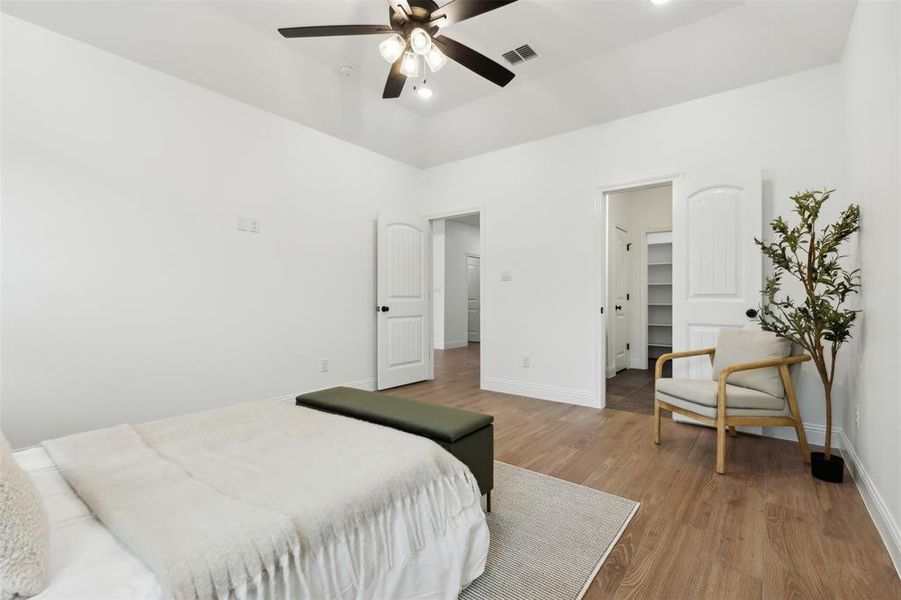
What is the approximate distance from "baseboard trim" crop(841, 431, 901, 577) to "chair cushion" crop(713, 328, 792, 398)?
493mm

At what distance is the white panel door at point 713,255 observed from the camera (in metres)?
3.08

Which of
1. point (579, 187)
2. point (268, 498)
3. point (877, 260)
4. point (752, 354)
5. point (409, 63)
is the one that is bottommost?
point (268, 498)

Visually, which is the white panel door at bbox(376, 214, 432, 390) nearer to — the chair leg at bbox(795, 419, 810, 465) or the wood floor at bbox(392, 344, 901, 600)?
the wood floor at bbox(392, 344, 901, 600)

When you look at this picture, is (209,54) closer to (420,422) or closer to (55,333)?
(55,333)

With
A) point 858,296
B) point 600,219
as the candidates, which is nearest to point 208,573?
point 858,296

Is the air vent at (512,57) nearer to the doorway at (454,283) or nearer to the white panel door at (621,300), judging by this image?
the white panel door at (621,300)

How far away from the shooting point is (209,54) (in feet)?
9.81

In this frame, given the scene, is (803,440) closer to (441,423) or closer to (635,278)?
(441,423)

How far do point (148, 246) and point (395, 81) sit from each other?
6.98 ft

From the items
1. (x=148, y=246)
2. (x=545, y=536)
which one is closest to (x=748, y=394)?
(x=545, y=536)

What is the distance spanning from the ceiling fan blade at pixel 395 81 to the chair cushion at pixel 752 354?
2872mm

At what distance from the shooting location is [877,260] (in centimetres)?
199

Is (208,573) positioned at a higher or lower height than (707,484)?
higher

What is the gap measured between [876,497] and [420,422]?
2.18 metres
